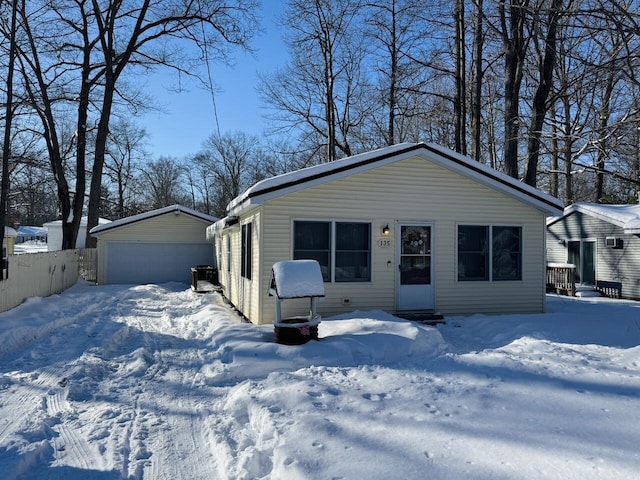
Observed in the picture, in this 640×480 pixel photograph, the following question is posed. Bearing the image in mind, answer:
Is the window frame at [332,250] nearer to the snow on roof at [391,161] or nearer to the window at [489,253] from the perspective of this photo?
the snow on roof at [391,161]

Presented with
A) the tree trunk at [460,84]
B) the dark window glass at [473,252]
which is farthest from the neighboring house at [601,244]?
the dark window glass at [473,252]

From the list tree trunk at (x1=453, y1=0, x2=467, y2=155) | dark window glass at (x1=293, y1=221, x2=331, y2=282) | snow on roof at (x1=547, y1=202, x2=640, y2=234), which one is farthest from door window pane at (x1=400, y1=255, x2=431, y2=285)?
tree trunk at (x1=453, y1=0, x2=467, y2=155)

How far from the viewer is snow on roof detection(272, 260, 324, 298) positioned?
23.5ft

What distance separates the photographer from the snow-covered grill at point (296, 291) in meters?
7.15

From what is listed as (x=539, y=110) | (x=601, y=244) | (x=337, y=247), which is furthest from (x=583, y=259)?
(x=337, y=247)

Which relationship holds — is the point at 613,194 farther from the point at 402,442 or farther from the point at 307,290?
the point at 402,442

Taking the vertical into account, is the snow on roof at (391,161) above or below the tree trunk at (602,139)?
below

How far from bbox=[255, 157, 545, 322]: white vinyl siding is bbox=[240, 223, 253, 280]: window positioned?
129cm

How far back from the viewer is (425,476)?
3000 millimetres

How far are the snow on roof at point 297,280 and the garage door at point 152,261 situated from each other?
15.1 metres

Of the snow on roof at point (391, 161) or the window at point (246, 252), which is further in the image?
the window at point (246, 252)

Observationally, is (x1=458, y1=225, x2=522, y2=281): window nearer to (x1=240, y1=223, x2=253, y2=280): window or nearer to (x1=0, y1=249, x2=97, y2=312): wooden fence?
(x1=240, y1=223, x2=253, y2=280): window

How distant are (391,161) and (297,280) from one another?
401 cm

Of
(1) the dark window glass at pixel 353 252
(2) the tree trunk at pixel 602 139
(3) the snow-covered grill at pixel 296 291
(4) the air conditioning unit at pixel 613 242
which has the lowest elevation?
(3) the snow-covered grill at pixel 296 291
